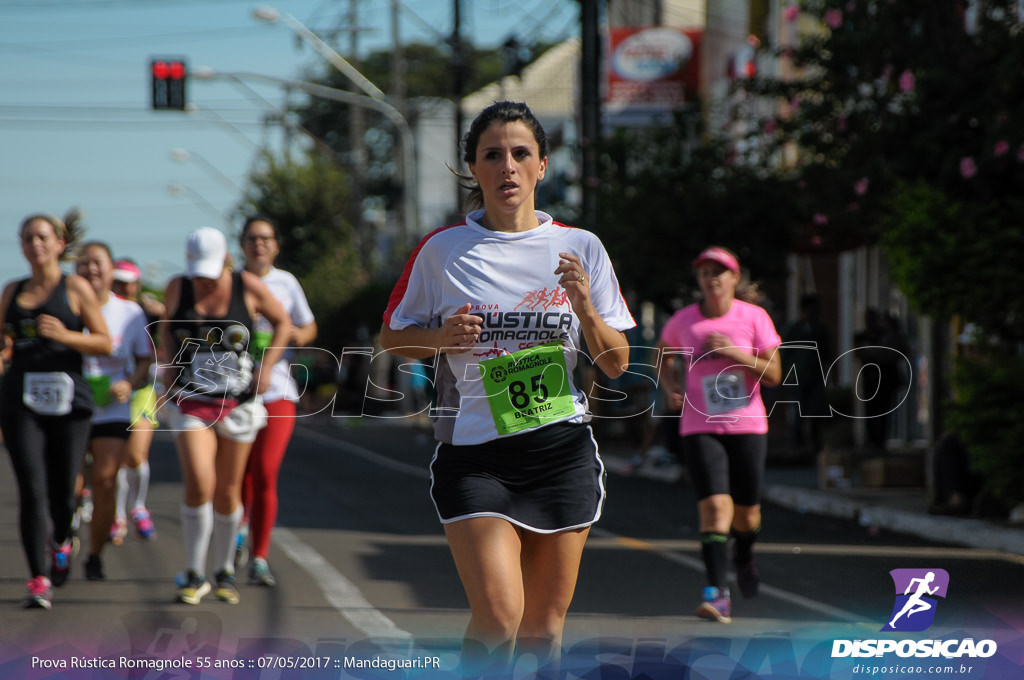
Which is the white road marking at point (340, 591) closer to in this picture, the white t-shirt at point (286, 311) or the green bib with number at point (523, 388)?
the white t-shirt at point (286, 311)

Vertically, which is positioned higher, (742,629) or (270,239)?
(270,239)

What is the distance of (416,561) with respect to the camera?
10203 millimetres

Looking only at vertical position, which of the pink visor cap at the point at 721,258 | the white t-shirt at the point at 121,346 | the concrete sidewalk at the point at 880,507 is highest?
the pink visor cap at the point at 721,258

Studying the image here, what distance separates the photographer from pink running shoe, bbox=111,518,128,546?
1107 cm

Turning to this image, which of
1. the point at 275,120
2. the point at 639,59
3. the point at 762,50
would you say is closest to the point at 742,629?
the point at 762,50

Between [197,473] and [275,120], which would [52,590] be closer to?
[197,473]

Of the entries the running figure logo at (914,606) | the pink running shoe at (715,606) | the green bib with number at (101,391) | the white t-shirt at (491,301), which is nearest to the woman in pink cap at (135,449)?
the green bib with number at (101,391)

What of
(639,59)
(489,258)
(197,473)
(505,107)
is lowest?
(197,473)

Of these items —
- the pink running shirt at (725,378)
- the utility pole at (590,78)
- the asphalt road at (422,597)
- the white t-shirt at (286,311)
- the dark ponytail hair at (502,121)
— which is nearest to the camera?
the dark ponytail hair at (502,121)

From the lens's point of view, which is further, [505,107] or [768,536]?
[768,536]

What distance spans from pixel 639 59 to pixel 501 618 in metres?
27.0

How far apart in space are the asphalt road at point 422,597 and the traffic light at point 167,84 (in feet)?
43.6

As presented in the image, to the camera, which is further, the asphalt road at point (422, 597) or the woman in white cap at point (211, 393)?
the woman in white cap at point (211, 393)

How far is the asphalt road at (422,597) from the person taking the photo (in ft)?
21.9
